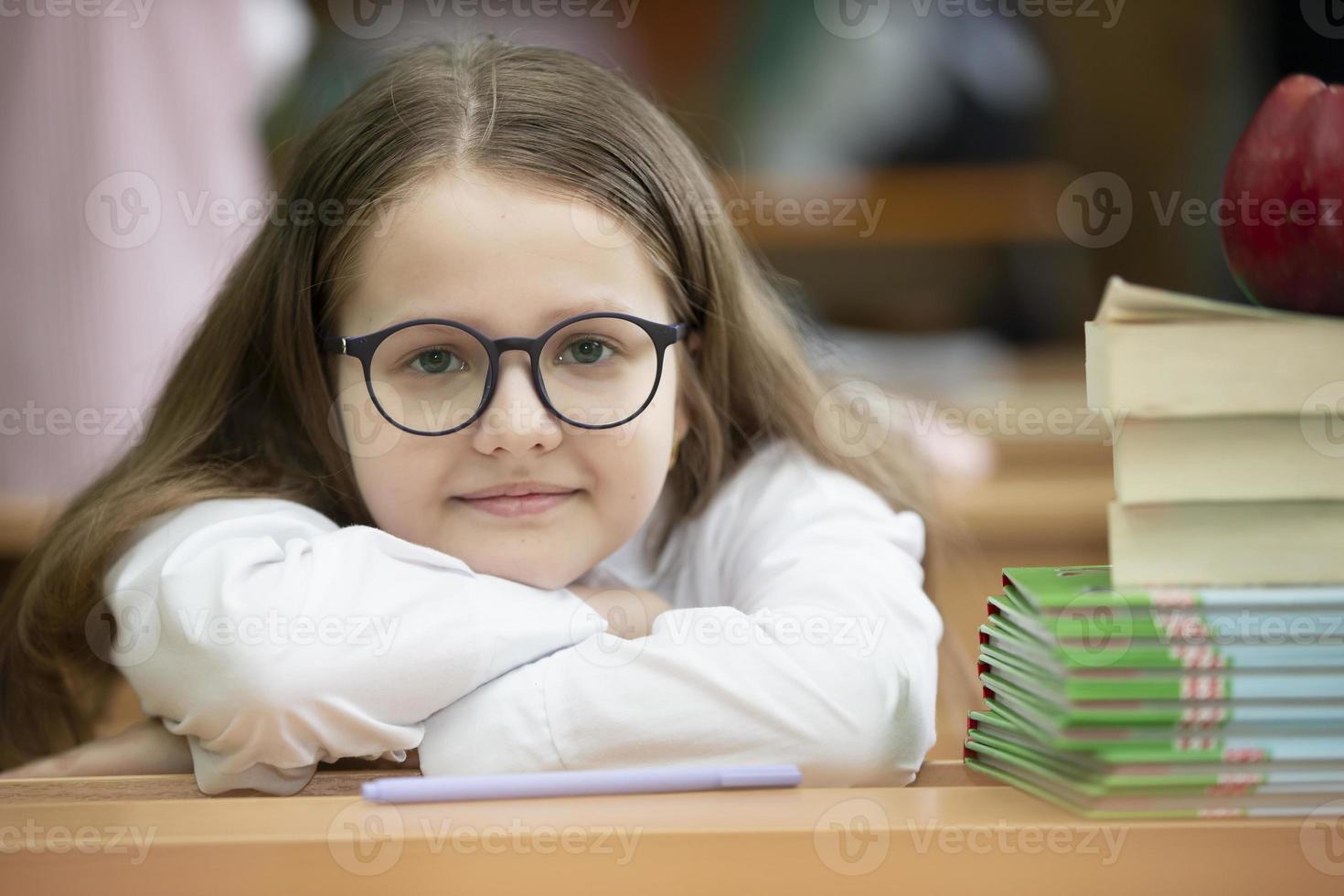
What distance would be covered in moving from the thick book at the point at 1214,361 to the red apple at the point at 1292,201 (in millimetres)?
44

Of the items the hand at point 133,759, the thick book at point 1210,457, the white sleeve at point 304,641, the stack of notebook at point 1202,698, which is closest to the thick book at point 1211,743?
the stack of notebook at point 1202,698

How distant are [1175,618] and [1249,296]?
0.19 metres

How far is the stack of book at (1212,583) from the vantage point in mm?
545

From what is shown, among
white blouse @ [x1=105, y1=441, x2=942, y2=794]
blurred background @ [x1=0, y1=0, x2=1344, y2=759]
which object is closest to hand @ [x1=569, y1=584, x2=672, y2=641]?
white blouse @ [x1=105, y1=441, x2=942, y2=794]

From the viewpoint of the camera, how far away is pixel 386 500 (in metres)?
0.83

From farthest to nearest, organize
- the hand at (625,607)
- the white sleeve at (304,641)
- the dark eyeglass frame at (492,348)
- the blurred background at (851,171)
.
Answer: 1. the blurred background at (851,171)
2. the hand at (625,607)
3. the dark eyeglass frame at (492,348)
4. the white sleeve at (304,641)

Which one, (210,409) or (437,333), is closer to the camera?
(437,333)

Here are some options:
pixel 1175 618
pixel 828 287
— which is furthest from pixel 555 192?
pixel 828 287

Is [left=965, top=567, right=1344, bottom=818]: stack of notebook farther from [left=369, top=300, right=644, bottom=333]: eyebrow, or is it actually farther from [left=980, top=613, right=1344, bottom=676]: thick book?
[left=369, top=300, right=644, bottom=333]: eyebrow

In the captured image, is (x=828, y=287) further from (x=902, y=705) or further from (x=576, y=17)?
(x=902, y=705)

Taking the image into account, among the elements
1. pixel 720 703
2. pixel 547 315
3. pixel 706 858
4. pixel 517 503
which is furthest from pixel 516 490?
pixel 706 858

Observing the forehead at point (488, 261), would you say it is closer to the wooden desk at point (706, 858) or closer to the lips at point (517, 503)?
the lips at point (517, 503)

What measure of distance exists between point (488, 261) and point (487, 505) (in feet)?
0.54

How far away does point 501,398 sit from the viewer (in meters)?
0.78
